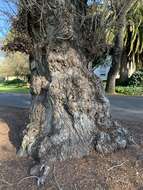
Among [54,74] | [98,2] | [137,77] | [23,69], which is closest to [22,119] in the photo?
[54,74]

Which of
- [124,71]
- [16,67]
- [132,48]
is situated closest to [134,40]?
[132,48]

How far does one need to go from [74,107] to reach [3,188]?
1814mm

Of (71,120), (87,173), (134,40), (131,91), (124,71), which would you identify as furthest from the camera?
(124,71)

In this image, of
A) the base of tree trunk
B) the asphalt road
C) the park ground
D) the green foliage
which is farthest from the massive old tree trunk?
the green foliage

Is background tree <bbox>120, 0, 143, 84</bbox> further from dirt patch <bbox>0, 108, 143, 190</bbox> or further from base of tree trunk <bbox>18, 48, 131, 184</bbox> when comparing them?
dirt patch <bbox>0, 108, 143, 190</bbox>

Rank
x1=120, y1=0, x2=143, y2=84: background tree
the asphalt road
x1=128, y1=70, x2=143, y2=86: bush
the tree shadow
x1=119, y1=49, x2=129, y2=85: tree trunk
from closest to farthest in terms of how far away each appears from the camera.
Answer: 1. the tree shadow
2. the asphalt road
3. x1=120, y1=0, x2=143, y2=84: background tree
4. x1=128, y1=70, x2=143, y2=86: bush
5. x1=119, y1=49, x2=129, y2=85: tree trunk

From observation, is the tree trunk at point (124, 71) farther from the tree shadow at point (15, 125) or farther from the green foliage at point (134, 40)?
the tree shadow at point (15, 125)

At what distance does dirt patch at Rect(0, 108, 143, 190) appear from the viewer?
5609 mm

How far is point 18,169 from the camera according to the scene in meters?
6.54

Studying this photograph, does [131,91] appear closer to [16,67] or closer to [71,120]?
[71,120]

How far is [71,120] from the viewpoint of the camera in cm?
688

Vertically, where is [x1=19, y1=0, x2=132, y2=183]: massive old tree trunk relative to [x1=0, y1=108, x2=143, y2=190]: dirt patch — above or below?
above

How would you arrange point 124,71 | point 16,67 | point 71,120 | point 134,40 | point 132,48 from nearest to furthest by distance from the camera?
point 71,120
point 134,40
point 132,48
point 124,71
point 16,67

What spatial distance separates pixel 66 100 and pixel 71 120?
36cm
